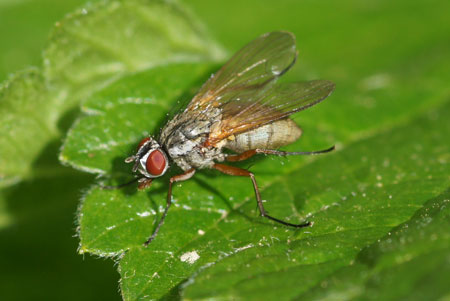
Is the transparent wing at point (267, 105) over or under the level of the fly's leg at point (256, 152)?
over

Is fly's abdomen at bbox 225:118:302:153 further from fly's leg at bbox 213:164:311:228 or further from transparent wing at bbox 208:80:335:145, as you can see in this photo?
fly's leg at bbox 213:164:311:228

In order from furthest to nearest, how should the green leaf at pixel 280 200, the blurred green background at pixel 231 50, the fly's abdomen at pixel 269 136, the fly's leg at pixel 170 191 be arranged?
1. the blurred green background at pixel 231 50
2. the fly's abdomen at pixel 269 136
3. the fly's leg at pixel 170 191
4. the green leaf at pixel 280 200

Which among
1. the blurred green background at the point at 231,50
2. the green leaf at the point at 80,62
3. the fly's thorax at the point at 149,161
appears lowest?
the blurred green background at the point at 231,50

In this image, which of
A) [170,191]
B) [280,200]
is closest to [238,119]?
[280,200]

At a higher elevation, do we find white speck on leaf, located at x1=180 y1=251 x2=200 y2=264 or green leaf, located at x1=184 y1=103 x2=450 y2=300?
white speck on leaf, located at x1=180 y1=251 x2=200 y2=264

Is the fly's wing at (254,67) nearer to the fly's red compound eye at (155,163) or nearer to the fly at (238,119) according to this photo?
the fly at (238,119)

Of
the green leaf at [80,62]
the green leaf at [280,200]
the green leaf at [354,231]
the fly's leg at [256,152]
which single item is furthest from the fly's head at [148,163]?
the green leaf at [80,62]

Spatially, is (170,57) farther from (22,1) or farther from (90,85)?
(22,1)

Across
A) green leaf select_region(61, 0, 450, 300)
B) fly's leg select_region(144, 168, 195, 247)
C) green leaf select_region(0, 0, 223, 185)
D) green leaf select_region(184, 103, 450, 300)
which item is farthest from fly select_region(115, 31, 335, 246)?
green leaf select_region(0, 0, 223, 185)
